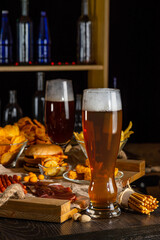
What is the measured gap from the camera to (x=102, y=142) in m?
0.90

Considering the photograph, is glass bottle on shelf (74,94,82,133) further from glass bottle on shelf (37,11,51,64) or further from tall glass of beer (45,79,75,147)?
tall glass of beer (45,79,75,147)

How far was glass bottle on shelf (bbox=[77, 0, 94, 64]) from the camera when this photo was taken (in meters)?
2.46

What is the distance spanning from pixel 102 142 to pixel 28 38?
159 cm

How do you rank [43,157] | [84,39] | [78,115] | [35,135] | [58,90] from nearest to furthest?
[43,157], [58,90], [35,135], [78,115], [84,39]

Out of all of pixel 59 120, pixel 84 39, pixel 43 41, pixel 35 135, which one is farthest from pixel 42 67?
pixel 59 120

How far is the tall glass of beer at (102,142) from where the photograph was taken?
896mm

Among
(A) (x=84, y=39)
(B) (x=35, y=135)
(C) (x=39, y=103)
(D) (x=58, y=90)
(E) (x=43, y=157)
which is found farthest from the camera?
(A) (x=84, y=39)

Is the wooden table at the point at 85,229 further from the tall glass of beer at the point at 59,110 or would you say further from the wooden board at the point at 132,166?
the tall glass of beer at the point at 59,110

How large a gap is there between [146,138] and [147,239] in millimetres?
2185

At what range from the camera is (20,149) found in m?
1.23

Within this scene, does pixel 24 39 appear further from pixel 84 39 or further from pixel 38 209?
pixel 38 209

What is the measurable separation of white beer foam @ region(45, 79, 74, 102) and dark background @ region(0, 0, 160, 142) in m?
1.38

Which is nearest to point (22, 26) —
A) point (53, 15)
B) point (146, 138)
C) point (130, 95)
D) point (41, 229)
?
point (53, 15)

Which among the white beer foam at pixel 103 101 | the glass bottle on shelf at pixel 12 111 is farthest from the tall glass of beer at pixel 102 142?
the glass bottle on shelf at pixel 12 111
